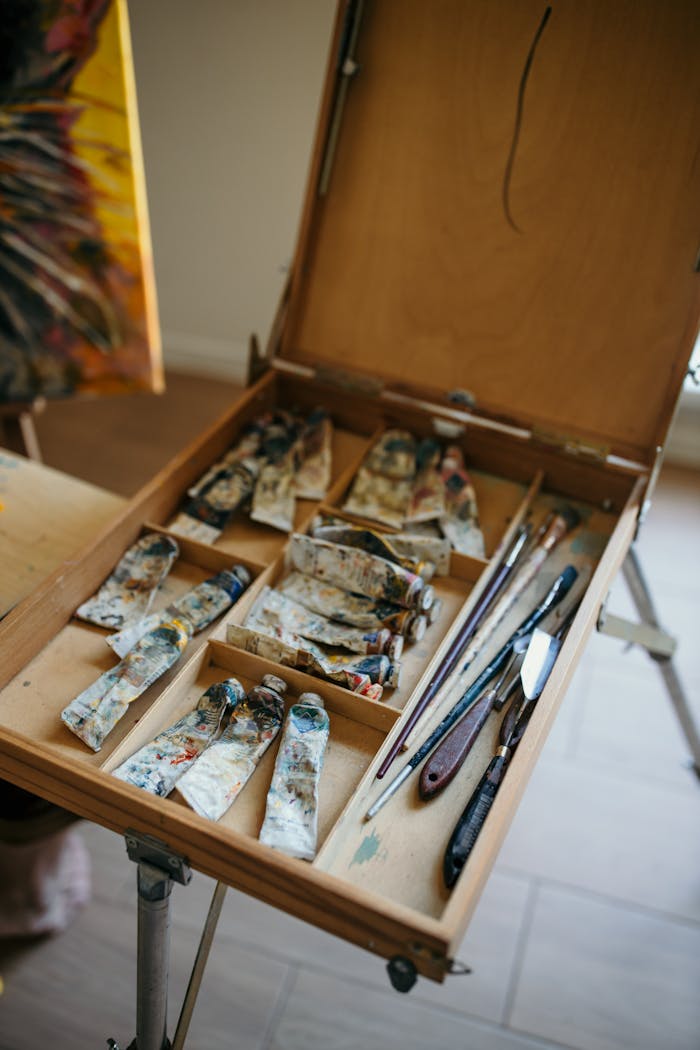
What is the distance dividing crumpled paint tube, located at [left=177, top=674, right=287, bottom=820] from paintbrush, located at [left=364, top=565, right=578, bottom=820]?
165 millimetres

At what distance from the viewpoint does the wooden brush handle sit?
1188 millimetres

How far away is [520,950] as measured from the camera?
1.97m

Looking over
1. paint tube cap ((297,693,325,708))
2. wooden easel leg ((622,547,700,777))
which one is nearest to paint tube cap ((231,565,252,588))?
paint tube cap ((297,693,325,708))

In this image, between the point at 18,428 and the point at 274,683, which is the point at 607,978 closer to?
the point at 274,683

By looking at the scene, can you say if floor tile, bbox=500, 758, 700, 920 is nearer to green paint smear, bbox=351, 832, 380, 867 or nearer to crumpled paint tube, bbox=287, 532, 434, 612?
crumpled paint tube, bbox=287, 532, 434, 612

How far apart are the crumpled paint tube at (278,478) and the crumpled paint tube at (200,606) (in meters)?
0.17

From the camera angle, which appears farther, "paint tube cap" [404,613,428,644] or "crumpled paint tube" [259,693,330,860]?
"paint tube cap" [404,613,428,644]

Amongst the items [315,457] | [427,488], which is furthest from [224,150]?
[427,488]

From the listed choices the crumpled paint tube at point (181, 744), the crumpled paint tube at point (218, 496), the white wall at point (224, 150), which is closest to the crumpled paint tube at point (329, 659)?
the crumpled paint tube at point (181, 744)

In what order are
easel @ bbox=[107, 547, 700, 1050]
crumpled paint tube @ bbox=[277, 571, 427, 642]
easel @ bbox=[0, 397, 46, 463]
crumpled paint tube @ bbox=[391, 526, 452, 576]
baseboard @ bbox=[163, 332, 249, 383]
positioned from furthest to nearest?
baseboard @ bbox=[163, 332, 249, 383] < easel @ bbox=[0, 397, 46, 463] < crumpled paint tube @ bbox=[391, 526, 452, 576] < crumpled paint tube @ bbox=[277, 571, 427, 642] < easel @ bbox=[107, 547, 700, 1050]

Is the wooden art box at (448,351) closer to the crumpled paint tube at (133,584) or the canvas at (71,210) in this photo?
the crumpled paint tube at (133,584)

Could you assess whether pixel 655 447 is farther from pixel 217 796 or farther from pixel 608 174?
pixel 217 796

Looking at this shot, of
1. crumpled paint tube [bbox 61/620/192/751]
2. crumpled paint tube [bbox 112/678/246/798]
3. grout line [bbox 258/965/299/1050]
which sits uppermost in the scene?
crumpled paint tube [bbox 61/620/192/751]

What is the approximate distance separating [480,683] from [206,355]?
2.44 m
